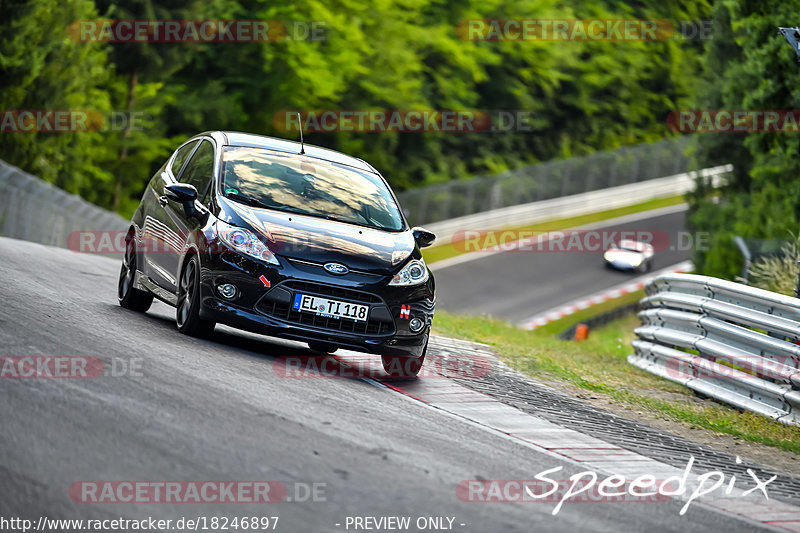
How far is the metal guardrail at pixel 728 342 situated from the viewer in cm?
984

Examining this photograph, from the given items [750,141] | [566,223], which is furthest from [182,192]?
[566,223]

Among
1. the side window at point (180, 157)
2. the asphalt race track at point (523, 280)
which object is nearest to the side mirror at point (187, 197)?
the side window at point (180, 157)

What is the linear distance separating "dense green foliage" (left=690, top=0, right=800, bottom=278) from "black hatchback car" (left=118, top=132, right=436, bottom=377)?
402 inches

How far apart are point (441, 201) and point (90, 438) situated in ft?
132

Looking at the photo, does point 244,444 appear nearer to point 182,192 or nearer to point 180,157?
point 182,192

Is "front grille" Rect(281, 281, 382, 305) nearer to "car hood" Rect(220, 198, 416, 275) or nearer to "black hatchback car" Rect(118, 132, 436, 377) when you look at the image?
"black hatchback car" Rect(118, 132, 436, 377)

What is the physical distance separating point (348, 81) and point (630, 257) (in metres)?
15.3

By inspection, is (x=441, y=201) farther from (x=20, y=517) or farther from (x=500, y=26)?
(x=20, y=517)

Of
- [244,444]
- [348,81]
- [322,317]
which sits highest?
[348,81]

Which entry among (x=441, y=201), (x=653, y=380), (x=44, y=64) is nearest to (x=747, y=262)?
(x=653, y=380)

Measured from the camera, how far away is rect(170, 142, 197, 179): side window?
10969 millimetres

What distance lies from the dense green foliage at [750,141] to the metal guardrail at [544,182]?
1.82 m

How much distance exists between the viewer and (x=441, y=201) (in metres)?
45.6

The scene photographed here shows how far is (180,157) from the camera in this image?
11.2 metres
